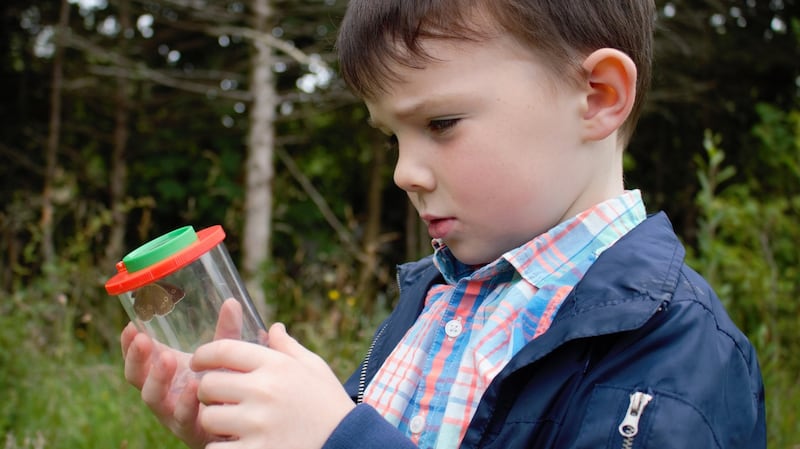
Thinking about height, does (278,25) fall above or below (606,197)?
above

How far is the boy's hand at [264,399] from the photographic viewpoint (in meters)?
0.93

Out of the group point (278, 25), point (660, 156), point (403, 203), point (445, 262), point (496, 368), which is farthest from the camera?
point (403, 203)

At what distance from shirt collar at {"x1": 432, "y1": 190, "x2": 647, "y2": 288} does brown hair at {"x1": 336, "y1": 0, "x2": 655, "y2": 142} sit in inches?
8.7

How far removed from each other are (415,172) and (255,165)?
4864 mm

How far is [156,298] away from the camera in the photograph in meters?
1.04

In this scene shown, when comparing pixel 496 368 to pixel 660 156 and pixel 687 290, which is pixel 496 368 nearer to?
pixel 687 290

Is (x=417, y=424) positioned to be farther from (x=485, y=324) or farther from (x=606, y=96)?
(x=606, y=96)

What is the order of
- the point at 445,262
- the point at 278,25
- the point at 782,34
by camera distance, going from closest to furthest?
1. the point at 445,262
2. the point at 278,25
3. the point at 782,34

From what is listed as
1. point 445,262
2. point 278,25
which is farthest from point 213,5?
point 445,262

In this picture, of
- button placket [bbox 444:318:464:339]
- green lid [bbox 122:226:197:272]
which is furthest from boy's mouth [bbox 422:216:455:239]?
green lid [bbox 122:226:197:272]

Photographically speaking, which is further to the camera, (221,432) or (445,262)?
(445,262)

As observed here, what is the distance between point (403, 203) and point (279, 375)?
974cm

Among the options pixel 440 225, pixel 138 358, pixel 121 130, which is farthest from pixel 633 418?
pixel 121 130

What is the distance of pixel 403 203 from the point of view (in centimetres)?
1067
